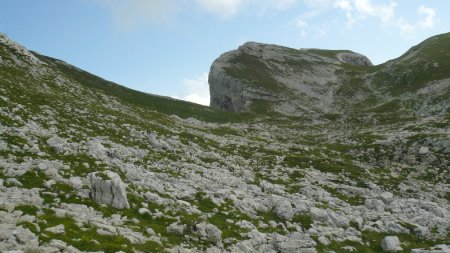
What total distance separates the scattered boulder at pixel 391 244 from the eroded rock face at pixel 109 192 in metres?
13.2

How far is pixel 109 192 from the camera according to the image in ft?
58.4

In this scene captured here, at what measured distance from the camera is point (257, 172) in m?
32.6

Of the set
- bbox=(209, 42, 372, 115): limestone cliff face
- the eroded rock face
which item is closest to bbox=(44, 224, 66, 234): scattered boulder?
the eroded rock face

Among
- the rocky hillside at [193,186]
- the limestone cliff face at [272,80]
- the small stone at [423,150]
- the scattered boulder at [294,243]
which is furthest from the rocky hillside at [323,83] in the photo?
the scattered boulder at [294,243]

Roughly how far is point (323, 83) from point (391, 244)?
4850 inches

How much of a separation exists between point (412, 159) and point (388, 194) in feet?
47.8

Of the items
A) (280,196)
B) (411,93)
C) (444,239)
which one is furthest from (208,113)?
(444,239)

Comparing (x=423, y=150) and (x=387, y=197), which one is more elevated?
(x=423, y=150)

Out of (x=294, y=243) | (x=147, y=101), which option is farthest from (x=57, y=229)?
(x=147, y=101)

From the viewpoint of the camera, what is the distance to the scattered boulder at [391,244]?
1914 centimetres

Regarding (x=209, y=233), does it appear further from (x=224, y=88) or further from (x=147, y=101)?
(x=224, y=88)

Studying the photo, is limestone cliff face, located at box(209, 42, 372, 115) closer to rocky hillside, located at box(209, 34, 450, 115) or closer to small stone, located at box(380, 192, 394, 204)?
rocky hillside, located at box(209, 34, 450, 115)

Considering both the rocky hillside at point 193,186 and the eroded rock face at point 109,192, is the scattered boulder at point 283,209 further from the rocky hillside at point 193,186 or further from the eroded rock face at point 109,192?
the eroded rock face at point 109,192

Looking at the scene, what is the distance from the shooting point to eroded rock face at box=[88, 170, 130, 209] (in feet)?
57.6
